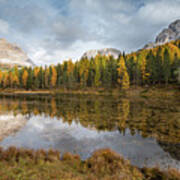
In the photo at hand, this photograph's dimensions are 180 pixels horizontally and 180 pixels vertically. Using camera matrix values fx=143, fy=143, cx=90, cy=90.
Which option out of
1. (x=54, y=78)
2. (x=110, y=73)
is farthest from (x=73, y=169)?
(x=54, y=78)

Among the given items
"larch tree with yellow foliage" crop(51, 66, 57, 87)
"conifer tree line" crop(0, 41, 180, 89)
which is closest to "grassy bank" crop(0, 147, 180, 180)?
"conifer tree line" crop(0, 41, 180, 89)

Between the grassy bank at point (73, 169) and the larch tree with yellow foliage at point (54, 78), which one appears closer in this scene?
the grassy bank at point (73, 169)

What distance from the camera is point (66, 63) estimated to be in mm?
102875

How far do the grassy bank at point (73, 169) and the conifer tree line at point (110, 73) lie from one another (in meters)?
50.4

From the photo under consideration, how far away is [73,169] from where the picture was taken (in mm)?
7102

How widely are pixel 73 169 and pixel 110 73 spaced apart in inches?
2759

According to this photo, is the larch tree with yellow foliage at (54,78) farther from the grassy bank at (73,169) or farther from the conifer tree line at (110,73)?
the grassy bank at (73,169)

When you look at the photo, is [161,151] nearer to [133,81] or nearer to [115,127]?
[115,127]

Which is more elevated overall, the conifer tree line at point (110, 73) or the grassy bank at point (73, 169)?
the conifer tree line at point (110, 73)

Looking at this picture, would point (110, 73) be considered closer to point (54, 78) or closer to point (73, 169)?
point (54, 78)

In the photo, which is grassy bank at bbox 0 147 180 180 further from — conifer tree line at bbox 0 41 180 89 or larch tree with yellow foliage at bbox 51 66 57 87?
larch tree with yellow foliage at bbox 51 66 57 87

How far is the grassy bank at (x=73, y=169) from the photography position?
6031 millimetres

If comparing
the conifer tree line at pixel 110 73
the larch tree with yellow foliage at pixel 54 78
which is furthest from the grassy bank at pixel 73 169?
the larch tree with yellow foliage at pixel 54 78

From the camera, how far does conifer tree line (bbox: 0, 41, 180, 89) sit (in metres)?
67.6
